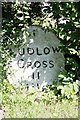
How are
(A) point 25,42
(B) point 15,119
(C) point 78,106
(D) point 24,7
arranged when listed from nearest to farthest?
(B) point 15,119
(C) point 78,106
(D) point 24,7
(A) point 25,42

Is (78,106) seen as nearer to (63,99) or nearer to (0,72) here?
(63,99)

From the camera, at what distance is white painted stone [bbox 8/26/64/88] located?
220 inches

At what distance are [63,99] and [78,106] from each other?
0.34 meters

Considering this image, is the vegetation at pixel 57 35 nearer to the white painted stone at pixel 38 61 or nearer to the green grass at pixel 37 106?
Result: the green grass at pixel 37 106

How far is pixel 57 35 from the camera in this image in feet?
17.7

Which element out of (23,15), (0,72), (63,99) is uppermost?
(23,15)

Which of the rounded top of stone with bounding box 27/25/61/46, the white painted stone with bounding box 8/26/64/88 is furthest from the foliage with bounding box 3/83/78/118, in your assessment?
the rounded top of stone with bounding box 27/25/61/46

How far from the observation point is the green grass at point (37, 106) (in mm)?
4488

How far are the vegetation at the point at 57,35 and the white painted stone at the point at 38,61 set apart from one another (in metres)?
0.15

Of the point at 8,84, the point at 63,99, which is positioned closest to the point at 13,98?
the point at 8,84

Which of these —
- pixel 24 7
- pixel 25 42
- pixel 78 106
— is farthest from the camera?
pixel 25 42

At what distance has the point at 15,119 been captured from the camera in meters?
4.34

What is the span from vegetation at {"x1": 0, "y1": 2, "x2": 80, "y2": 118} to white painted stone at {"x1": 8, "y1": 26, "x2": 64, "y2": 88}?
0.15 metres

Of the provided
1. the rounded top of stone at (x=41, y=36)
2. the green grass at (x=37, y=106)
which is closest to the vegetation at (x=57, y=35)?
the green grass at (x=37, y=106)
